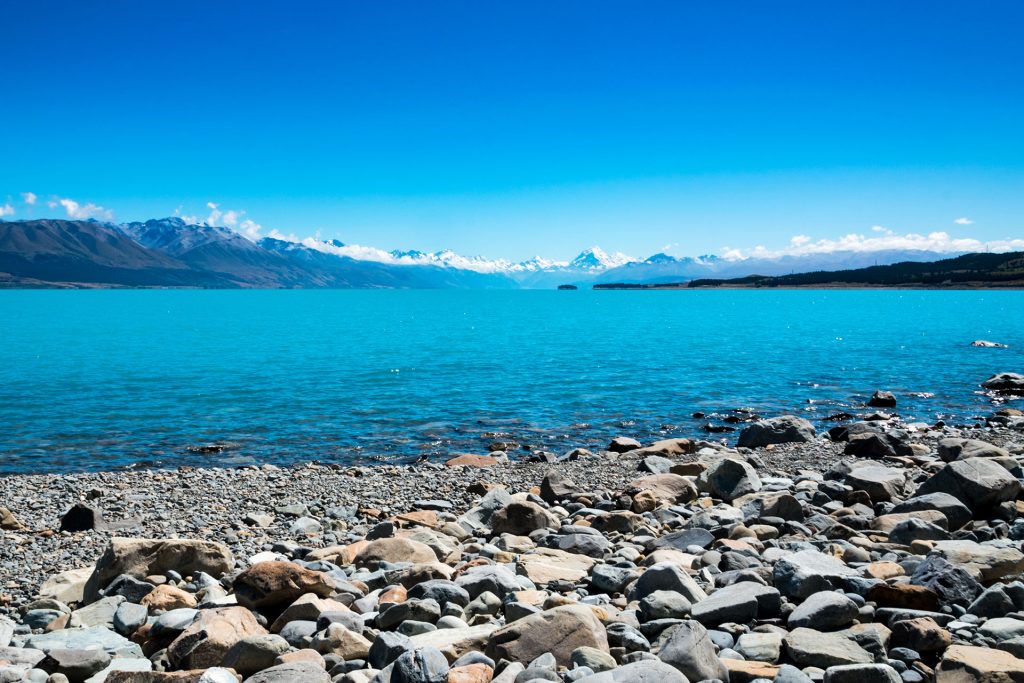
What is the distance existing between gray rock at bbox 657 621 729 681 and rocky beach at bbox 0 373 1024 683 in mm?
22

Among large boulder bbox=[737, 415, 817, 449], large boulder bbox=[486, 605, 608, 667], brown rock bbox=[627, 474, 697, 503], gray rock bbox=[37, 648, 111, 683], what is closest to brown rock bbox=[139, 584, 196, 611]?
gray rock bbox=[37, 648, 111, 683]

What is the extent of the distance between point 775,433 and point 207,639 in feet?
75.3

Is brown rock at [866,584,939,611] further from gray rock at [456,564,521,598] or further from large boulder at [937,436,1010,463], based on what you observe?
large boulder at [937,436,1010,463]

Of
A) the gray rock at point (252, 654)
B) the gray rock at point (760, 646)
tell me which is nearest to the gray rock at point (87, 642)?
the gray rock at point (252, 654)

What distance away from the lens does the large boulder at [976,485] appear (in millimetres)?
14336

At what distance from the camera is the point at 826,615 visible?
884 centimetres

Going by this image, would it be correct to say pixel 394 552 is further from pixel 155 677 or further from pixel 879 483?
pixel 879 483

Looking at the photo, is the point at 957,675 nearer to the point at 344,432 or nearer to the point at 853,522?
the point at 853,522

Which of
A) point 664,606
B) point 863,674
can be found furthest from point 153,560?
point 863,674

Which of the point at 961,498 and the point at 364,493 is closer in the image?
the point at 961,498

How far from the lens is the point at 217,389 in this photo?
42156mm

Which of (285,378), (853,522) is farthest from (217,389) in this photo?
(853,522)

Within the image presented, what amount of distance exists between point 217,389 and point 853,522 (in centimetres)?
3606

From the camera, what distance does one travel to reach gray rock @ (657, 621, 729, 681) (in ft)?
24.8
